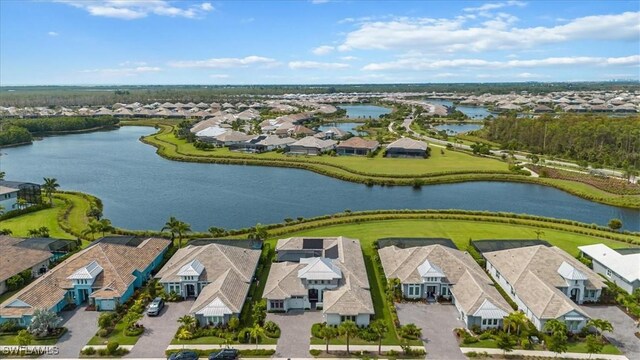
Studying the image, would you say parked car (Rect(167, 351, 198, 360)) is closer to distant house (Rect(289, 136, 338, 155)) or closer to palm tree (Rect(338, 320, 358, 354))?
palm tree (Rect(338, 320, 358, 354))

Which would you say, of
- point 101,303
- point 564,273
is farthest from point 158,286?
point 564,273

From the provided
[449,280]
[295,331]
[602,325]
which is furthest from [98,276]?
[602,325]

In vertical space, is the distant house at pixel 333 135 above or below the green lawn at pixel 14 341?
above

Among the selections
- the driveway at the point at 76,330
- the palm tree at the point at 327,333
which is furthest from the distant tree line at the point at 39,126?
the palm tree at the point at 327,333

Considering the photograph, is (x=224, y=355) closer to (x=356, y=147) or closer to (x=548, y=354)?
(x=548, y=354)

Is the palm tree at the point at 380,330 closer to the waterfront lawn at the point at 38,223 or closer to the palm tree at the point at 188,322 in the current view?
the palm tree at the point at 188,322

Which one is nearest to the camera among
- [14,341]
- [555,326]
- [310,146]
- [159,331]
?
[555,326]

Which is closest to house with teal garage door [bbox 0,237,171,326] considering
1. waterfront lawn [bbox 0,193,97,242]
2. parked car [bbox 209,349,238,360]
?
waterfront lawn [bbox 0,193,97,242]
